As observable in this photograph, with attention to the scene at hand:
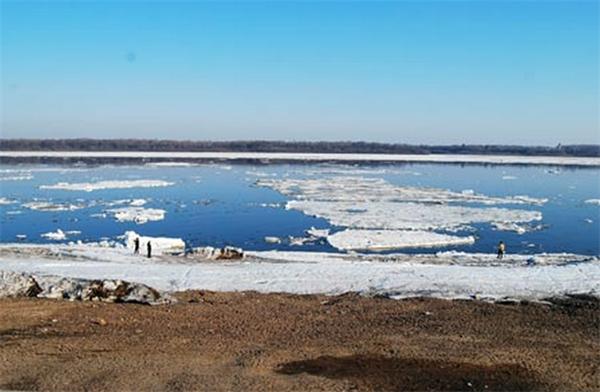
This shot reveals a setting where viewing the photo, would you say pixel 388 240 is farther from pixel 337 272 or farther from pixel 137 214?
pixel 137 214

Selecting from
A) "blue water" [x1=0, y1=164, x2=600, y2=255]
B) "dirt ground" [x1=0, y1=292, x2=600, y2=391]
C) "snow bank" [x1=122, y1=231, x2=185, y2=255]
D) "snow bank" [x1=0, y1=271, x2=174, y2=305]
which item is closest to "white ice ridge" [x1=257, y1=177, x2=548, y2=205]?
"blue water" [x1=0, y1=164, x2=600, y2=255]

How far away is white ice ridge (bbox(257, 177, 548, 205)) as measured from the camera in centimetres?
3825

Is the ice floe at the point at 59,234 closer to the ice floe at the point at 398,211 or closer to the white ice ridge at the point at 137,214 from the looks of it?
the white ice ridge at the point at 137,214

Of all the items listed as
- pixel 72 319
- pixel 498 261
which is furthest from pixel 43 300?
pixel 498 261

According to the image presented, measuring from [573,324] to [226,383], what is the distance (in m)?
6.05

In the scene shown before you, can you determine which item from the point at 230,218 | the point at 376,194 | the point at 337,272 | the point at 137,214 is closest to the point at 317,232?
the point at 230,218

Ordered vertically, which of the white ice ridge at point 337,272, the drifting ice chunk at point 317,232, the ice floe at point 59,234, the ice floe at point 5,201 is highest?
the white ice ridge at point 337,272

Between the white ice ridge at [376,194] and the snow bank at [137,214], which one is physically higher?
the white ice ridge at [376,194]

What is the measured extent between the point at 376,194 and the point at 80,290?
3096cm

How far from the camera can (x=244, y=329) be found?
31.3 feet

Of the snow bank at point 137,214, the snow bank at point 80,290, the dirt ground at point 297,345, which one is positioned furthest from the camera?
the snow bank at point 137,214

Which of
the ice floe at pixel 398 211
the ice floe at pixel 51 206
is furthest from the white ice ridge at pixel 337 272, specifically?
the ice floe at pixel 51 206

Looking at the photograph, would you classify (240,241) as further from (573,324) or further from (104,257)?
(573,324)

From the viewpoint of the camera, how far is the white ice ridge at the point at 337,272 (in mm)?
14195
